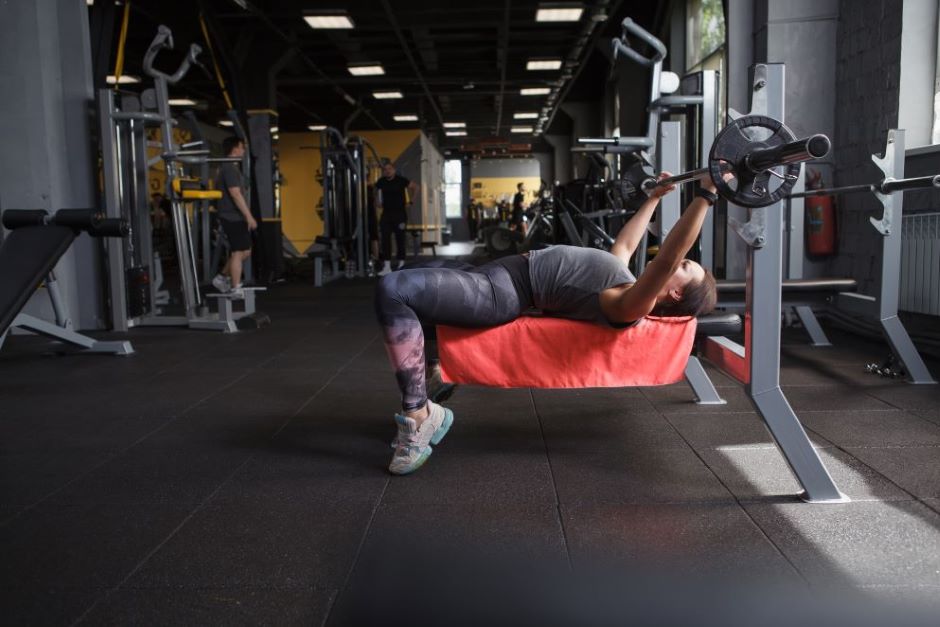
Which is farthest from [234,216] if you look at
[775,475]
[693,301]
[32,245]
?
[775,475]

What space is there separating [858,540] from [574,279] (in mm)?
908

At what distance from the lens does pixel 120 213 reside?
495 cm

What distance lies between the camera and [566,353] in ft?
6.84

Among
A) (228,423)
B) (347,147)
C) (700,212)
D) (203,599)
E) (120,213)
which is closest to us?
(203,599)

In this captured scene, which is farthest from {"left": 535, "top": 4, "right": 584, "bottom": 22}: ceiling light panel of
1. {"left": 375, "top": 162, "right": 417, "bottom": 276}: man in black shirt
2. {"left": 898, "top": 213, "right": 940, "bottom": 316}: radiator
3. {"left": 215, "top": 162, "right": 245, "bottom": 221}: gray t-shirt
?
{"left": 898, "top": 213, "right": 940, "bottom": 316}: radiator

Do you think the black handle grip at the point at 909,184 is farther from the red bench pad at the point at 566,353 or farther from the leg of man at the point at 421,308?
the leg of man at the point at 421,308

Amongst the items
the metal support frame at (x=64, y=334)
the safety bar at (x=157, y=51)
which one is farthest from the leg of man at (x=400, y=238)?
the metal support frame at (x=64, y=334)

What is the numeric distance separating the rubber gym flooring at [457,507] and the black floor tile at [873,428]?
13 mm

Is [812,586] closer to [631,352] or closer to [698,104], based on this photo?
[631,352]

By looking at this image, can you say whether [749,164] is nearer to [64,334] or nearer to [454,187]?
[64,334]

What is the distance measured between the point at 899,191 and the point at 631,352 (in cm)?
168

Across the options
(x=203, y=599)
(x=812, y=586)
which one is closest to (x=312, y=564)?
(x=203, y=599)

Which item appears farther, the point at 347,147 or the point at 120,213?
the point at 347,147

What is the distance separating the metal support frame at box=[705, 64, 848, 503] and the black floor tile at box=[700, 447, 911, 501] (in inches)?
3.2
